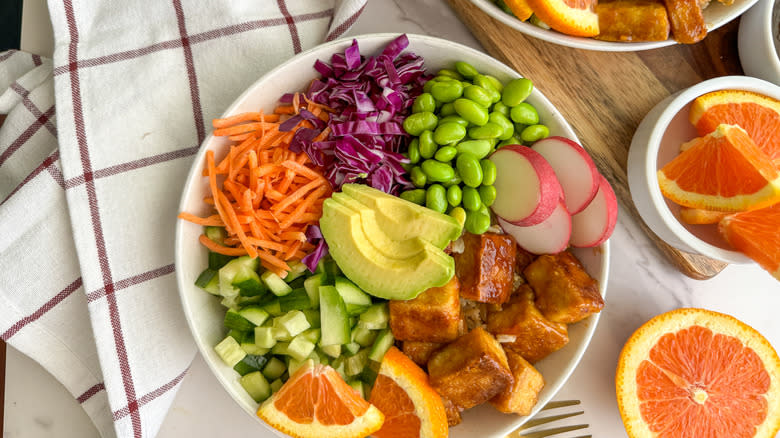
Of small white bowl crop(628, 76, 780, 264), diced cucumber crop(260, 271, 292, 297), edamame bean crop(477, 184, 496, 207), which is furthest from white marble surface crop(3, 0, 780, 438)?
edamame bean crop(477, 184, 496, 207)

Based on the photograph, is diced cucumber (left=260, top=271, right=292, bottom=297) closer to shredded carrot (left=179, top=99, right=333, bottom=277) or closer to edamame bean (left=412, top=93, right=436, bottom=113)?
shredded carrot (left=179, top=99, right=333, bottom=277)

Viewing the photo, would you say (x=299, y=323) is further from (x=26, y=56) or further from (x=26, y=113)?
(x=26, y=56)

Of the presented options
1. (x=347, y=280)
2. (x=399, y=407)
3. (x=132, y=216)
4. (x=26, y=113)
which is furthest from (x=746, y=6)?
(x=26, y=113)

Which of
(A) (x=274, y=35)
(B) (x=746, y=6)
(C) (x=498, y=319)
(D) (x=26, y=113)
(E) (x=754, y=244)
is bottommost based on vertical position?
(E) (x=754, y=244)

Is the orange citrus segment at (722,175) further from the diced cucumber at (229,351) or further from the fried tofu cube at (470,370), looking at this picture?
the diced cucumber at (229,351)

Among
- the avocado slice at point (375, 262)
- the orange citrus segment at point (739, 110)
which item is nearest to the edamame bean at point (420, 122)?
the avocado slice at point (375, 262)
